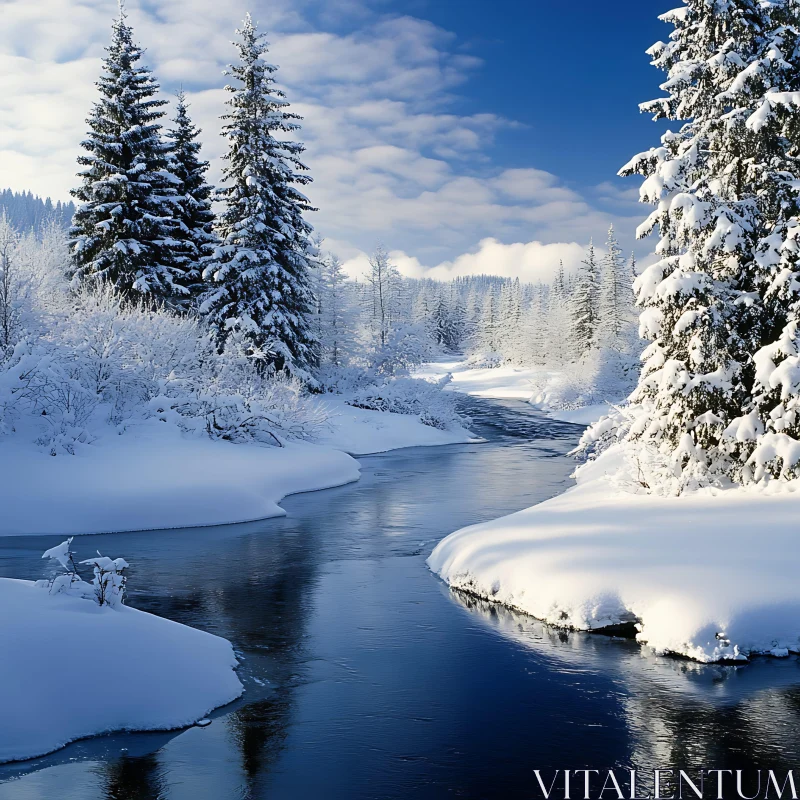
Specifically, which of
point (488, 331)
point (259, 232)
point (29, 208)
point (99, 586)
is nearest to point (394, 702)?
point (99, 586)

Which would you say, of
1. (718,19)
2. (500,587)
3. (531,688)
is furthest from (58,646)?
(718,19)

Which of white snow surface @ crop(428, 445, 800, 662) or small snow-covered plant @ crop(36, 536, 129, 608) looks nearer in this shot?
small snow-covered plant @ crop(36, 536, 129, 608)

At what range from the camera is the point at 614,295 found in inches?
2746

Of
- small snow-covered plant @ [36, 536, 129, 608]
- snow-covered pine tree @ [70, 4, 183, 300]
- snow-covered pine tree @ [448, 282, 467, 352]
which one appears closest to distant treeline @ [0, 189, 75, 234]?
snow-covered pine tree @ [448, 282, 467, 352]

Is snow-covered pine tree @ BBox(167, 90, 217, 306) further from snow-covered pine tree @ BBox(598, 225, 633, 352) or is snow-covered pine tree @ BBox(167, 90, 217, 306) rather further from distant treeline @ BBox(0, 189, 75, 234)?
distant treeline @ BBox(0, 189, 75, 234)

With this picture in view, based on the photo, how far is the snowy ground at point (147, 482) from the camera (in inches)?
677

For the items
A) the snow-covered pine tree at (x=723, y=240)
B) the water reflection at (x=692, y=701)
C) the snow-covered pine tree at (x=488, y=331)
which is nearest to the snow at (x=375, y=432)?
the snow-covered pine tree at (x=723, y=240)

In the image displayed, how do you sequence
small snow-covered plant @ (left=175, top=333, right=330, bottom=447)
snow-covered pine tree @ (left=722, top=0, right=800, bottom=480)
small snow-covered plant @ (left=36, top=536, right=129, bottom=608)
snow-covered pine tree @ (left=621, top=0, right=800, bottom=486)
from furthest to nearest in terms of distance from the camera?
small snow-covered plant @ (left=175, top=333, right=330, bottom=447)
snow-covered pine tree @ (left=621, top=0, right=800, bottom=486)
snow-covered pine tree @ (left=722, top=0, right=800, bottom=480)
small snow-covered plant @ (left=36, top=536, right=129, bottom=608)

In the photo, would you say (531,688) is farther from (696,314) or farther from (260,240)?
(260,240)

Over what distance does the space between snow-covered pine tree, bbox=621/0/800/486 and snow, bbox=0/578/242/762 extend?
9.76 meters

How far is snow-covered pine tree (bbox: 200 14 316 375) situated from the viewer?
3094cm

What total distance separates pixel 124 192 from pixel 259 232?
18.1ft

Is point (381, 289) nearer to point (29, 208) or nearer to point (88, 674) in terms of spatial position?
point (88, 674)

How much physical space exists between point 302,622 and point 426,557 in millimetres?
4176
